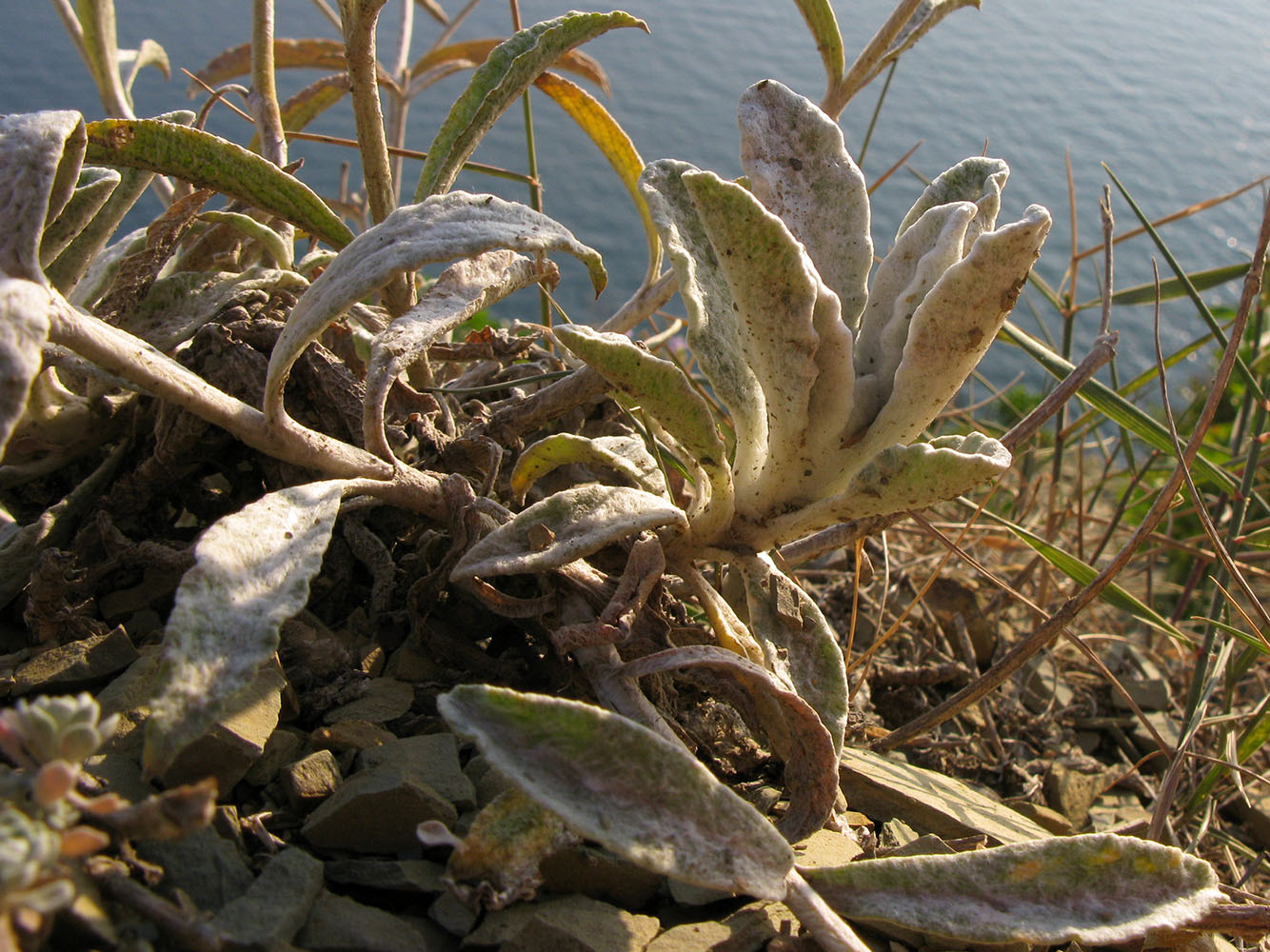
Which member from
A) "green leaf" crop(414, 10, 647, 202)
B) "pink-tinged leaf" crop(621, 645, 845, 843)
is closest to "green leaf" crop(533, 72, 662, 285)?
"green leaf" crop(414, 10, 647, 202)

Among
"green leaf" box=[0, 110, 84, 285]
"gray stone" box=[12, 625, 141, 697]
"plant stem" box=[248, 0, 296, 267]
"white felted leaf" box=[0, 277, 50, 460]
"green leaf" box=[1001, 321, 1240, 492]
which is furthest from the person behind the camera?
"plant stem" box=[248, 0, 296, 267]

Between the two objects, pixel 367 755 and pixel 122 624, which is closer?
pixel 367 755

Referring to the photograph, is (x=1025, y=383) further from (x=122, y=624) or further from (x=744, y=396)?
(x=122, y=624)

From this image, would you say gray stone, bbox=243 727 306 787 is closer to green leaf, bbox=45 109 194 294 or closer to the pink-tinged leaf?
the pink-tinged leaf

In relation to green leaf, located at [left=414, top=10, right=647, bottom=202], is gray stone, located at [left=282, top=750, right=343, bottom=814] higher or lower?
lower

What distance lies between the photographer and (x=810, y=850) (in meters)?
0.69

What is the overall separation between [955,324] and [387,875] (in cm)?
51

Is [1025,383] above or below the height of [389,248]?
below

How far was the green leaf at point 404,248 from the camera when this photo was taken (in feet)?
2.16

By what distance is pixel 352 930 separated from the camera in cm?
55

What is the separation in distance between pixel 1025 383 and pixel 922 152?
3.66ft

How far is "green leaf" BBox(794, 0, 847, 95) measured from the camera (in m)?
1.04

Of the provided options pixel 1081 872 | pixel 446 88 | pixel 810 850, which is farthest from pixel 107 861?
pixel 446 88

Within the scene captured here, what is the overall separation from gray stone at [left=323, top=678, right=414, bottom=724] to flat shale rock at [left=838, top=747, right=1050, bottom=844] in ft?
1.14
